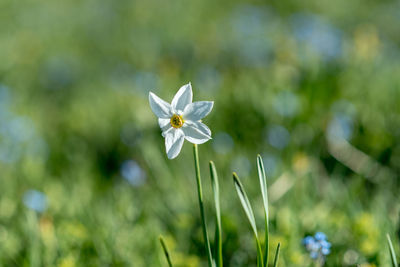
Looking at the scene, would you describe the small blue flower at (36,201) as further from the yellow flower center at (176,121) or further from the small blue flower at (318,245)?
the small blue flower at (318,245)

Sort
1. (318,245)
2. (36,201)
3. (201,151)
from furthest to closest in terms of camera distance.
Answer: (201,151) → (36,201) → (318,245)

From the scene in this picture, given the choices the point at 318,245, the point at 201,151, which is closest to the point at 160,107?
the point at 318,245

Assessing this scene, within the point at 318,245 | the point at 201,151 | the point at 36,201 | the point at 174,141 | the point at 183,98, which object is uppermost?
the point at 183,98

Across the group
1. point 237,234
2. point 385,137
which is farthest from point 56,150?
point 385,137

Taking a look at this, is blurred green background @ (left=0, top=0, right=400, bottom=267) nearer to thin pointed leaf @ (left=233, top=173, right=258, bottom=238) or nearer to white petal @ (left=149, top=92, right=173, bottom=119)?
thin pointed leaf @ (left=233, top=173, right=258, bottom=238)

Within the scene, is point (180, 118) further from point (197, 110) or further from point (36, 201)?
point (36, 201)

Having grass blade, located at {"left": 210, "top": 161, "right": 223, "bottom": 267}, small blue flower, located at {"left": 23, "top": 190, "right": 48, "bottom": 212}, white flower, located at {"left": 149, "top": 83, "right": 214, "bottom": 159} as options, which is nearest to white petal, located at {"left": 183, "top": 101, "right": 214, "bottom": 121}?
white flower, located at {"left": 149, "top": 83, "right": 214, "bottom": 159}

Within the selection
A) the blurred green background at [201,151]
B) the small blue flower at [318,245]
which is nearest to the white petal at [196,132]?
the small blue flower at [318,245]
